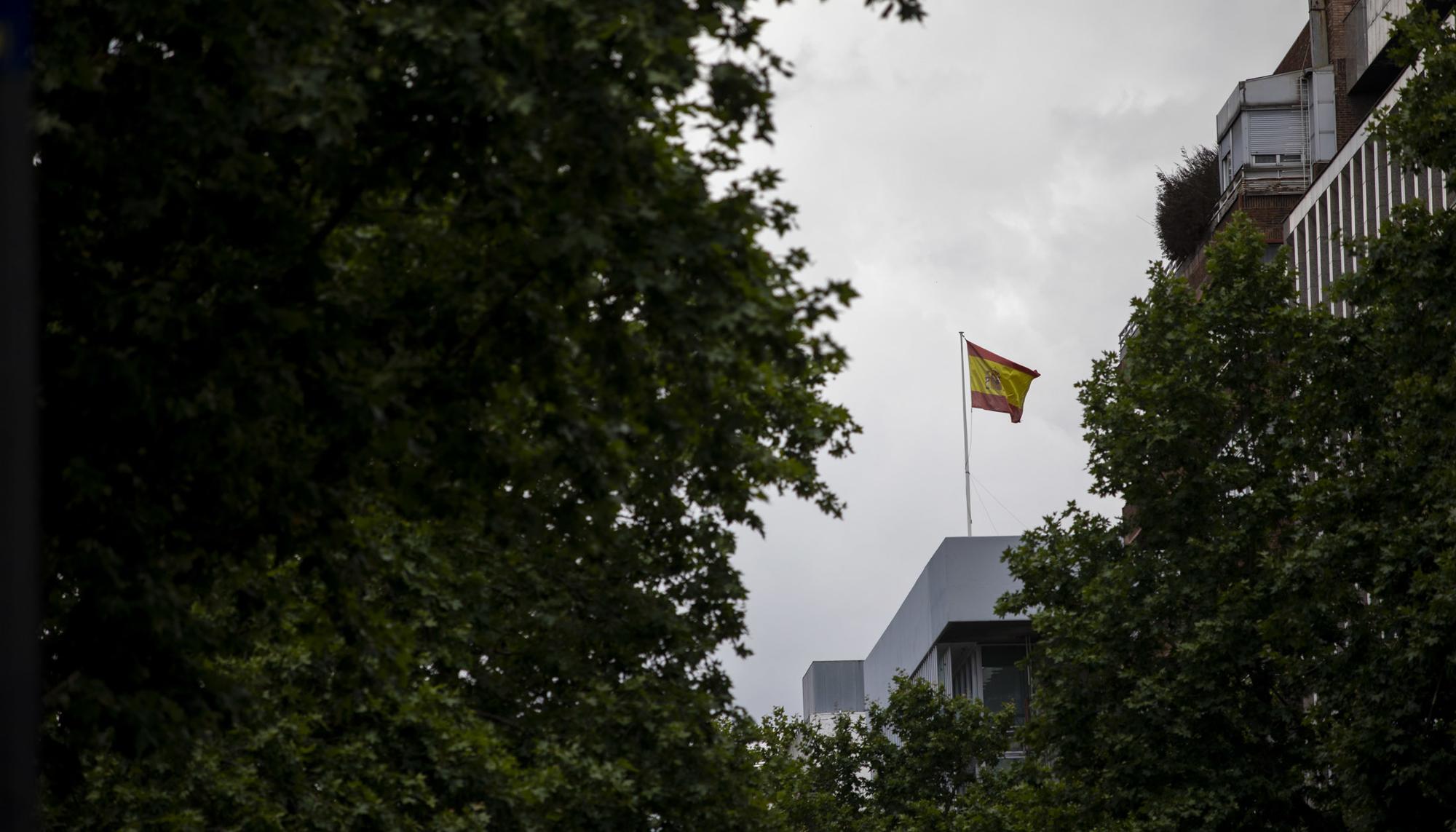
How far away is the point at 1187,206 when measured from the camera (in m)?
68.6

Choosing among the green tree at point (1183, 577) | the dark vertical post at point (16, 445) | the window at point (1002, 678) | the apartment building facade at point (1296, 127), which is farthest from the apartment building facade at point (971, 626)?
the dark vertical post at point (16, 445)

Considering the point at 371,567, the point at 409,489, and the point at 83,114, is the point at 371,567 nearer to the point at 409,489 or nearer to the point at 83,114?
the point at 409,489

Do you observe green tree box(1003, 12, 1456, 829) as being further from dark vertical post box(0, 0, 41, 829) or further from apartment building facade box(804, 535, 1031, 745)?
apartment building facade box(804, 535, 1031, 745)

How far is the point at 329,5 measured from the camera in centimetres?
1002

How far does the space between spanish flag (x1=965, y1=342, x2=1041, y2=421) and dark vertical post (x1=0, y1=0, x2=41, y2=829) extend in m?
62.1

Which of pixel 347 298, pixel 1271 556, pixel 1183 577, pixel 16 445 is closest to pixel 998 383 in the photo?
pixel 1183 577

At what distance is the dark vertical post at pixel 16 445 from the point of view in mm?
3697

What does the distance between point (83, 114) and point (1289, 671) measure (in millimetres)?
19143

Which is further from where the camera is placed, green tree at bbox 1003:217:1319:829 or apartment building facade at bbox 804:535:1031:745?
apartment building facade at bbox 804:535:1031:745

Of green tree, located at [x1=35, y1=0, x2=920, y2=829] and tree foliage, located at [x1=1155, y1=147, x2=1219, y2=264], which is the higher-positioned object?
tree foliage, located at [x1=1155, y1=147, x2=1219, y2=264]

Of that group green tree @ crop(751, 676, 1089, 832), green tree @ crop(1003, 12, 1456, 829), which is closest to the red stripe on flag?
green tree @ crop(751, 676, 1089, 832)

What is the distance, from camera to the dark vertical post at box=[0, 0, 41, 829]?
3.70m

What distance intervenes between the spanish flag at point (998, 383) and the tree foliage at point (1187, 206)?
8102mm

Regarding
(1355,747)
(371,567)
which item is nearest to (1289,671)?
(1355,747)
